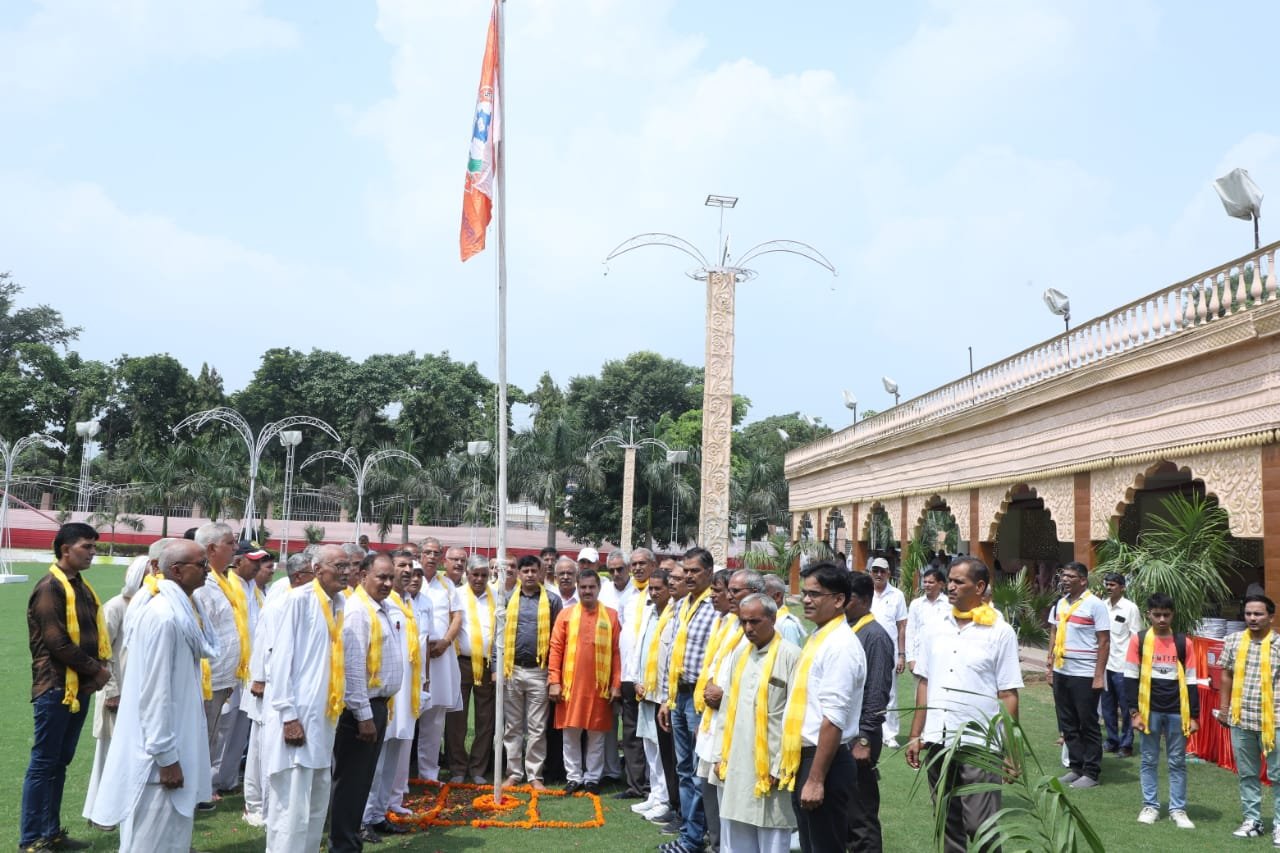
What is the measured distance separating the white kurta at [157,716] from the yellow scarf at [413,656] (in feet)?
6.98

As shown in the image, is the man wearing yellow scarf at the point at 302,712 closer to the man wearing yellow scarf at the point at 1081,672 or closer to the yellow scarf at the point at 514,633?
the yellow scarf at the point at 514,633

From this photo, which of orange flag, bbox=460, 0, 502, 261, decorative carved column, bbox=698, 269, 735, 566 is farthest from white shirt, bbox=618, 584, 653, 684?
decorative carved column, bbox=698, 269, 735, 566

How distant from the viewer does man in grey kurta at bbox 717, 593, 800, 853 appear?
4340mm

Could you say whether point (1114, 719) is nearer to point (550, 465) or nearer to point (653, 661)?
point (653, 661)

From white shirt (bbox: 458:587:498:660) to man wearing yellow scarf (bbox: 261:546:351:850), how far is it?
2661 millimetres

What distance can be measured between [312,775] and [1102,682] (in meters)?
5.99

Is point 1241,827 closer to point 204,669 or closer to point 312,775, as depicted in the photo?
point 312,775

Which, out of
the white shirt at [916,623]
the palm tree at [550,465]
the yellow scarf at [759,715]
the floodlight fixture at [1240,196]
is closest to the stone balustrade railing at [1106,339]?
the floodlight fixture at [1240,196]

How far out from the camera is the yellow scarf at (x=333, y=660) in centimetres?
512

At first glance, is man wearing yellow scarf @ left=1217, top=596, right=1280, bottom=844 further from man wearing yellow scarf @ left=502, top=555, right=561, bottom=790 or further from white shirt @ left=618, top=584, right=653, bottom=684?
man wearing yellow scarf @ left=502, top=555, right=561, bottom=790

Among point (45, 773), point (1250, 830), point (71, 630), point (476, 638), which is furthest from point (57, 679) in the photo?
point (1250, 830)

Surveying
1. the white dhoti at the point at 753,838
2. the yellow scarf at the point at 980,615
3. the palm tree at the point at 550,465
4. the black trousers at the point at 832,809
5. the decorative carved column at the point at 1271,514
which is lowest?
the white dhoti at the point at 753,838

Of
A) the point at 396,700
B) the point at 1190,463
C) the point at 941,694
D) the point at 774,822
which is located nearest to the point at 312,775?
the point at 396,700

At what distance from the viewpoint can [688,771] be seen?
19.6 ft
